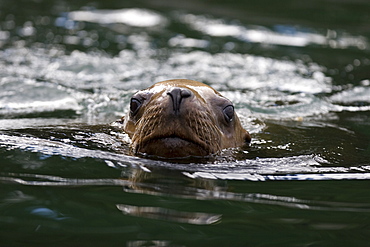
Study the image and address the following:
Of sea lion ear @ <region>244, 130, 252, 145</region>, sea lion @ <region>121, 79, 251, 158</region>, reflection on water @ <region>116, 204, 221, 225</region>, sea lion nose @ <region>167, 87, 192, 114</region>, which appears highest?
sea lion nose @ <region>167, 87, 192, 114</region>

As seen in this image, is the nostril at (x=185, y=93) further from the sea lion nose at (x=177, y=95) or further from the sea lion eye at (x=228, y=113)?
the sea lion eye at (x=228, y=113)

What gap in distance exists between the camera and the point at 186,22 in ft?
37.8

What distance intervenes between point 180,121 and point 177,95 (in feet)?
0.58

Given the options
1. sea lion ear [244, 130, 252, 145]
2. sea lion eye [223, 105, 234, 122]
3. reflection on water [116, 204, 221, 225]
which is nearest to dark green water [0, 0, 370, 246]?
reflection on water [116, 204, 221, 225]

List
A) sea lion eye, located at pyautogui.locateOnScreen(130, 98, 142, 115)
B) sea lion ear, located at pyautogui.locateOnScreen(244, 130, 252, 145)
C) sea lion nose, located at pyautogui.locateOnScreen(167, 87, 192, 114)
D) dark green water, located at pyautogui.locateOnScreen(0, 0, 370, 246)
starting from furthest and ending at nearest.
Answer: sea lion ear, located at pyautogui.locateOnScreen(244, 130, 252, 145) < sea lion eye, located at pyautogui.locateOnScreen(130, 98, 142, 115) < sea lion nose, located at pyautogui.locateOnScreen(167, 87, 192, 114) < dark green water, located at pyautogui.locateOnScreen(0, 0, 370, 246)

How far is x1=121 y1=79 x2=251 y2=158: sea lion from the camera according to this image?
4.23 meters

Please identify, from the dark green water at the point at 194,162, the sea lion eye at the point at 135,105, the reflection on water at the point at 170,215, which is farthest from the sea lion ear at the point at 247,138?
the reflection on water at the point at 170,215

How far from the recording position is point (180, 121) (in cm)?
420

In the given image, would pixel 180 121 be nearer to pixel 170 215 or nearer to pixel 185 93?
pixel 185 93

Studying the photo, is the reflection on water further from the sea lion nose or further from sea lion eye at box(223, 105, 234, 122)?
sea lion eye at box(223, 105, 234, 122)

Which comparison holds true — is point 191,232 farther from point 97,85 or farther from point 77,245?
point 97,85

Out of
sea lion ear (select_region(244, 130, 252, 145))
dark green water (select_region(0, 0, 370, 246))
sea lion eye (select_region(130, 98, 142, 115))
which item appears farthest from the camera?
sea lion ear (select_region(244, 130, 252, 145))

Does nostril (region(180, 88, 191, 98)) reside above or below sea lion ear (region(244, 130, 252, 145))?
above

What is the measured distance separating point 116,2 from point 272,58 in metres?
4.83
